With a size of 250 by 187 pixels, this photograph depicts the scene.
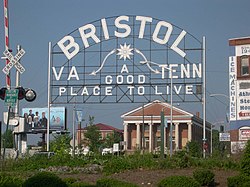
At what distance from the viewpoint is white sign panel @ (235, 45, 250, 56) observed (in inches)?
2091

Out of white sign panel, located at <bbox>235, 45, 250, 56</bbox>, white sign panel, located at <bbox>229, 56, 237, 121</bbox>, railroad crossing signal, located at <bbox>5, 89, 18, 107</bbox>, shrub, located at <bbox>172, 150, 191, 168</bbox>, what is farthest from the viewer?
white sign panel, located at <bbox>235, 45, 250, 56</bbox>

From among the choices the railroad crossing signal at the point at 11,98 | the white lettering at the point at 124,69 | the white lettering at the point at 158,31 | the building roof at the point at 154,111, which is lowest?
the railroad crossing signal at the point at 11,98

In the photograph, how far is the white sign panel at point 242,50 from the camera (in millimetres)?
53106

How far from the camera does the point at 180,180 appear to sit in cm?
1656

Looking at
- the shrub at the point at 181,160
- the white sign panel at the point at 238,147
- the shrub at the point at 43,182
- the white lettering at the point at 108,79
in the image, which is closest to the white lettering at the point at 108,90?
the white lettering at the point at 108,79

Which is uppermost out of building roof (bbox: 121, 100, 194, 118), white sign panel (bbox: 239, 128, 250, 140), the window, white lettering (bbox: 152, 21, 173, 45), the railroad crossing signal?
white lettering (bbox: 152, 21, 173, 45)

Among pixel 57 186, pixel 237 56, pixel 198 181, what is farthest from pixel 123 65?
pixel 57 186

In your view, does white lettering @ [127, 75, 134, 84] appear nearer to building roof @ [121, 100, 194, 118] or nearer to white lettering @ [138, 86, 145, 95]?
white lettering @ [138, 86, 145, 95]

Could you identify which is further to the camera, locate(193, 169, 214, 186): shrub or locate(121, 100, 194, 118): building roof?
locate(121, 100, 194, 118): building roof

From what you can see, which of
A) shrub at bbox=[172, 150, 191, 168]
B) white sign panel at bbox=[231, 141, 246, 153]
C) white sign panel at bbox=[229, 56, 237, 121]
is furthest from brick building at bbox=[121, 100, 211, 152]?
shrub at bbox=[172, 150, 191, 168]

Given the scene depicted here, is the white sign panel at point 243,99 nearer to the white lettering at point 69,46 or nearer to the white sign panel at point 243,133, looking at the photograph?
the white sign panel at point 243,133

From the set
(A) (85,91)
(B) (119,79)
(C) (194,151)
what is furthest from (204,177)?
(A) (85,91)

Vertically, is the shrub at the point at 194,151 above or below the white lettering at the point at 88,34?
below

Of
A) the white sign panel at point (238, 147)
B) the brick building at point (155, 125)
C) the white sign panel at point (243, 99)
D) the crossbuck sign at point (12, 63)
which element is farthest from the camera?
the brick building at point (155, 125)
